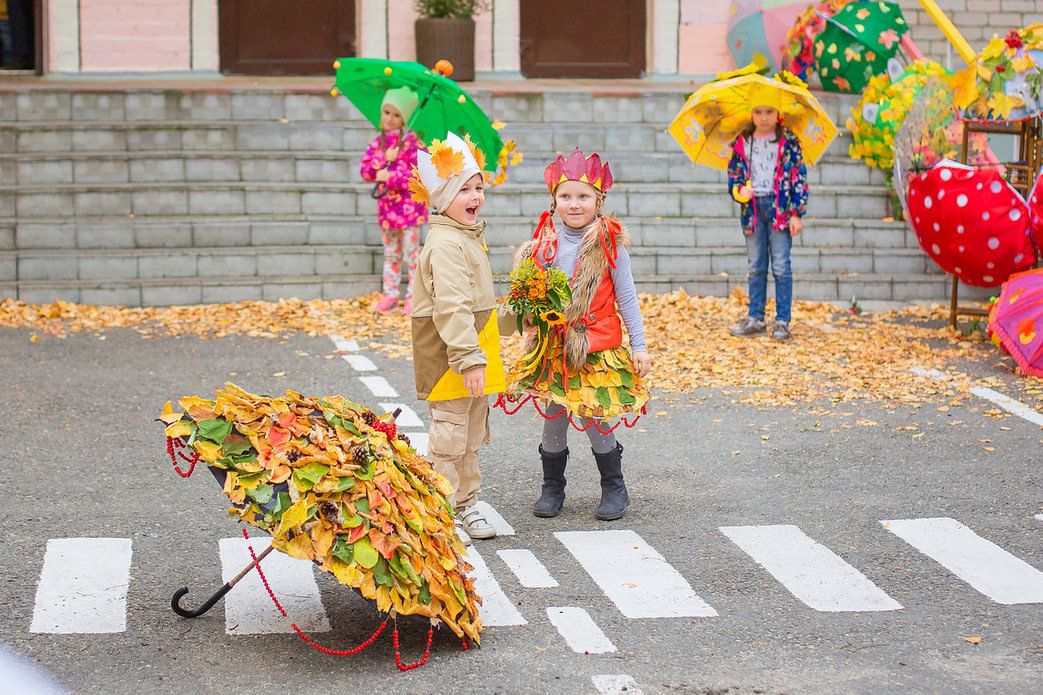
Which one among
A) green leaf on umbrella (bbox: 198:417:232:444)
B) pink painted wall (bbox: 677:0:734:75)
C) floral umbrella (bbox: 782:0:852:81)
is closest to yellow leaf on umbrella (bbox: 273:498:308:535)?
green leaf on umbrella (bbox: 198:417:232:444)

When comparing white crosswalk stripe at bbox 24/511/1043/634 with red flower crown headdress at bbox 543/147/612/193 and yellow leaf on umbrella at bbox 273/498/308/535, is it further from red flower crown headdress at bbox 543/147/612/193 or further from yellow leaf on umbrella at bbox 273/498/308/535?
red flower crown headdress at bbox 543/147/612/193

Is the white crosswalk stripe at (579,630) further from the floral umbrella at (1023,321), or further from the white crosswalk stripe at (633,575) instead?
the floral umbrella at (1023,321)

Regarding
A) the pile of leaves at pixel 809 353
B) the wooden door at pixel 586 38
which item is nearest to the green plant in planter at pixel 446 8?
the wooden door at pixel 586 38

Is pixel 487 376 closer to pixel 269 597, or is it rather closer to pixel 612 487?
pixel 612 487

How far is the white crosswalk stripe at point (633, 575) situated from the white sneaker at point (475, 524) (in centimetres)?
31

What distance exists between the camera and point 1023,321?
1012 cm

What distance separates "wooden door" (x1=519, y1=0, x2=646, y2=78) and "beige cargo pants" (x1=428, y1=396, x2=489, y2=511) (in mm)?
12257

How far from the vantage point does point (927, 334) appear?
11695 millimetres

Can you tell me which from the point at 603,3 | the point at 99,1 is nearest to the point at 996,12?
the point at 603,3

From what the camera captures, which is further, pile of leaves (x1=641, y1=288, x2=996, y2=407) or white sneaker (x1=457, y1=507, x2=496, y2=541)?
pile of leaves (x1=641, y1=288, x2=996, y2=407)

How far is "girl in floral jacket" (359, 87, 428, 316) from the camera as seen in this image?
12273 mm

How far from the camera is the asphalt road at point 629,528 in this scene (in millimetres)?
5008

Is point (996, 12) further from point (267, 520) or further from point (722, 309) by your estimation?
point (267, 520)

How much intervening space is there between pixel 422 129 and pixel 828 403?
3.04 meters
